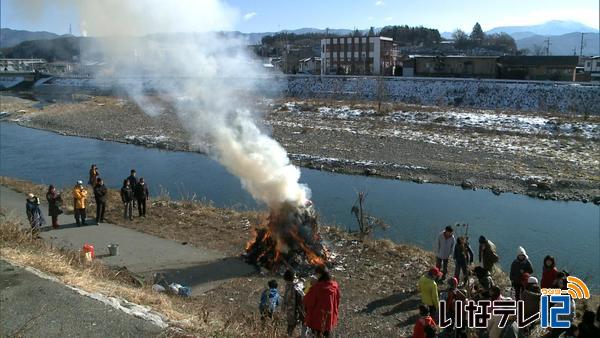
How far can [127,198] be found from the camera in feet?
49.5

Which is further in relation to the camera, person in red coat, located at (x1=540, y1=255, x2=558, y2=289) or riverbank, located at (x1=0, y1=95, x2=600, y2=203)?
riverbank, located at (x1=0, y1=95, x2=600, y2=203)

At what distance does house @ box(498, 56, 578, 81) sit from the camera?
58.4 metres

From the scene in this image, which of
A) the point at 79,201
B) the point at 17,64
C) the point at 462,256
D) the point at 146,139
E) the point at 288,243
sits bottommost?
the point at 146,139

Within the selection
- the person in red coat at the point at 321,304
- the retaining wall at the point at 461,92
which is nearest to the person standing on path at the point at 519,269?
the person in red coat at the point at 321,304

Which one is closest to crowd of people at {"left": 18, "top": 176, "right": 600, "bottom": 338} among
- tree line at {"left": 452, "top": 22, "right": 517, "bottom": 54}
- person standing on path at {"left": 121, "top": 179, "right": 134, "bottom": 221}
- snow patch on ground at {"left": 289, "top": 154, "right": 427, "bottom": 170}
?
person standing on path at {"left": 121, "top": 179, "right": 134, "bottom": 221}

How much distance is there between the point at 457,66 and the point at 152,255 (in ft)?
202

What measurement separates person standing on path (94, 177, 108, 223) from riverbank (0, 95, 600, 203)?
15418 mm

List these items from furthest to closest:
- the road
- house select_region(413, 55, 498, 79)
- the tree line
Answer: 1. the tree line
2. house select_region(413, 55, 498, 79)
3. the road

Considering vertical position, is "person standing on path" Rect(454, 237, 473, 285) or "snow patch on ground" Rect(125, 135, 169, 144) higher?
"person standing on path" Rect(454, 237, 473, 285)

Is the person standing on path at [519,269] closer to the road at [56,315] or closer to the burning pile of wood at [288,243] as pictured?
the burning pile of wood at [288,243]

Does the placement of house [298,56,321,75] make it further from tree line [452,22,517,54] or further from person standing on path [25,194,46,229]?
person standing on path [25,194,46,229]

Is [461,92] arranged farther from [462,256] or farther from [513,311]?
[513,311]

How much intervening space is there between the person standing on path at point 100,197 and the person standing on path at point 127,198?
0.53 meters

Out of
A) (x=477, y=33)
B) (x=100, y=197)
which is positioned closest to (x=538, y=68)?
(x=100, y=197)
